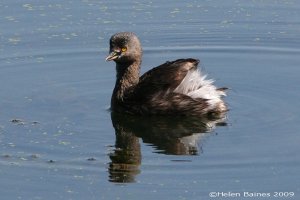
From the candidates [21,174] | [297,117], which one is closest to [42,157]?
[21,174]

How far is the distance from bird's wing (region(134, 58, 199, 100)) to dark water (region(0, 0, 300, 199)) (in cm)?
35

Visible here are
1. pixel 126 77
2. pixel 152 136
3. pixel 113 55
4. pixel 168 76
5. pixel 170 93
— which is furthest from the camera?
pixel 126 77

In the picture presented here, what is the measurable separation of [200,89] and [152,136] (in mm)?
977

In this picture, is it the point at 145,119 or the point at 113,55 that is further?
the point at 113,55

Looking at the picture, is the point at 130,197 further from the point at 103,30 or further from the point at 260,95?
the point at 103,30

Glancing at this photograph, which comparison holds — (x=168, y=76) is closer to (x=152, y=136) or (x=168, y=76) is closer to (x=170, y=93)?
(x=170, y=93)

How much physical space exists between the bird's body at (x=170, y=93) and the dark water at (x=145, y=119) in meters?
0.15

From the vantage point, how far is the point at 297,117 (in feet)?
38.5

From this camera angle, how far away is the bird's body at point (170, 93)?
12055 millimetres

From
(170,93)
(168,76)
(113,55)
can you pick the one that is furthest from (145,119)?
(113,55)

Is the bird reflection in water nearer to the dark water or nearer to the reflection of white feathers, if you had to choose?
the dark water

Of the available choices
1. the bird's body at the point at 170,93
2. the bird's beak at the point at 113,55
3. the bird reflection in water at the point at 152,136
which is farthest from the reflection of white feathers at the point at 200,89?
the bird's beak at the point at 113,55

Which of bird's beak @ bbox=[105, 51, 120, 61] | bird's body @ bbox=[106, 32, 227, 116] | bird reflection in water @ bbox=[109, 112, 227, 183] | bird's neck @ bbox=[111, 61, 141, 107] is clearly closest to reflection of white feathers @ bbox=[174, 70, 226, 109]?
bird's body @ bbox=[106, 32, 227, 116]

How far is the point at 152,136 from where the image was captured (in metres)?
11.6
